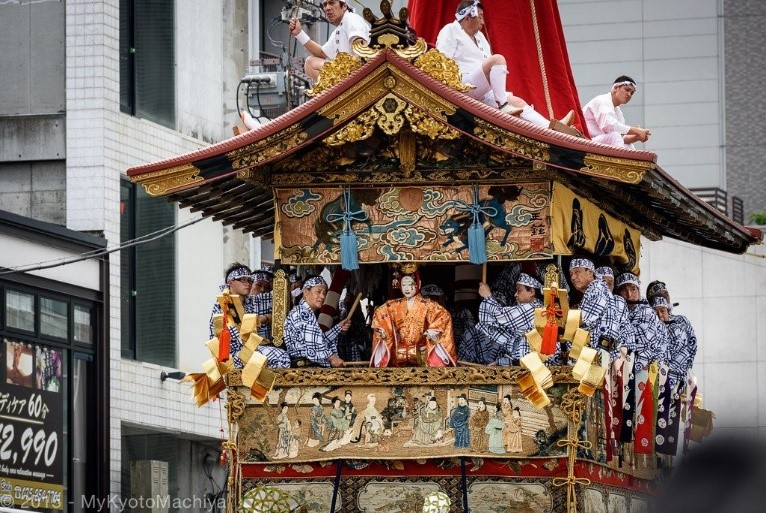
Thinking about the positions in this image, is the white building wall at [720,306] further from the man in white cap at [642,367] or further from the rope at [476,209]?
the rope at [476,209]

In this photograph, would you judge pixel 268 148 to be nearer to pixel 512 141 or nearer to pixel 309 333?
pixel 309 333

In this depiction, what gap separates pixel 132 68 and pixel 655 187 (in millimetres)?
8469

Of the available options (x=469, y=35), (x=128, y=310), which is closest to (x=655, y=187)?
(x=469, y=35)

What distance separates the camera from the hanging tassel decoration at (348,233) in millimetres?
9906

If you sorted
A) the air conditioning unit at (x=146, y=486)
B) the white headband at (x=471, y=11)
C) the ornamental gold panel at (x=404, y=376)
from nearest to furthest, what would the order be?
the ornamental gold panel at (x=404, y=376)
the white headband at (x=471, y=11)
the air conditioning unit at (x=146, y=486)

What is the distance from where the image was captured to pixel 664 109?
25453mm

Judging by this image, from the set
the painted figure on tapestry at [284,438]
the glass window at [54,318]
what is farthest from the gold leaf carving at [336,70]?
the glass window at [54,318]

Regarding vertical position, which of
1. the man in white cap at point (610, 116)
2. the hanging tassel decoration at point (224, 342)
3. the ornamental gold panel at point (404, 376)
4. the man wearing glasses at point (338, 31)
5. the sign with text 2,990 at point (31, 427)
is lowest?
the sign with text 2,990 at point (31, 427)

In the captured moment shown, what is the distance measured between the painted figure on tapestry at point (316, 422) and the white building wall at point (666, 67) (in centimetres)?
1625

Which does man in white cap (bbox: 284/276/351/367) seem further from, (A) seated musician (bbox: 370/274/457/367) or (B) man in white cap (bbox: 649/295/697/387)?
(B) man in white cap (bbox: 649/295/697/387)

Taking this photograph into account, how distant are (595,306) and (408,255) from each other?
1.27 metres

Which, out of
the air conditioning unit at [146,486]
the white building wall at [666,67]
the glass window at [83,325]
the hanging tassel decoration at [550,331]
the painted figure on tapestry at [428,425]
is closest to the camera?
the hanging tassel decoration at [550,331]

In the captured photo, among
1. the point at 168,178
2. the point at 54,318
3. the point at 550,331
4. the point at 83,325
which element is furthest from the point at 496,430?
the point at 83,325

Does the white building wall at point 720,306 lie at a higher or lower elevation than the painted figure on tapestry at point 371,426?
higher
